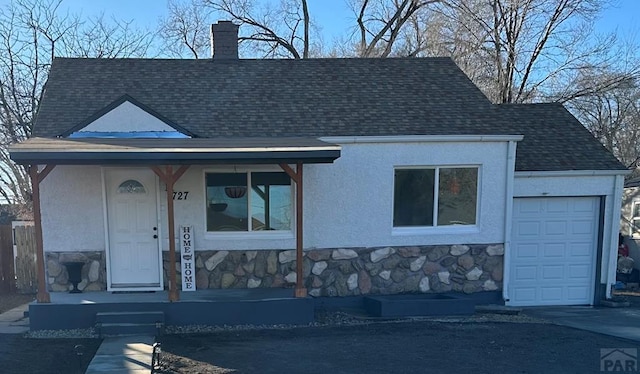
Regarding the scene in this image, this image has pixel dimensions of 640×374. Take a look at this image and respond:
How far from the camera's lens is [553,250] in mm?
9336

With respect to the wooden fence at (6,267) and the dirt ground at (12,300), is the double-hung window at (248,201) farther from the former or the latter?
the wooden fence at (6,267)

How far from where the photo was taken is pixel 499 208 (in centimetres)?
861

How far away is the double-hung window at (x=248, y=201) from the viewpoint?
26.7 feet

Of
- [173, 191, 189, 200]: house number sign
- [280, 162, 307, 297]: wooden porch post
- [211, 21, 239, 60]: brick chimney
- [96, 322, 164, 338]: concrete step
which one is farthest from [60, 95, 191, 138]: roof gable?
[96, 322, 164, 338]: concrete step

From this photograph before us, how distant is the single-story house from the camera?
779 centimetres

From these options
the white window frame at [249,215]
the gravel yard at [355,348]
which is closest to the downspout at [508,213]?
the gravel yard at [355,348]

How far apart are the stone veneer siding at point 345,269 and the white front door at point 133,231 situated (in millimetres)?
231

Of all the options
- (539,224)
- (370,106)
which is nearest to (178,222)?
(370,106)

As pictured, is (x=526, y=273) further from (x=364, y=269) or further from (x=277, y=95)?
(x=277, y=95)

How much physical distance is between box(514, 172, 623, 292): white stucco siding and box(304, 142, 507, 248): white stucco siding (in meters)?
1.24

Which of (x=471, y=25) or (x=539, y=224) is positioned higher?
(x=471, y=25)

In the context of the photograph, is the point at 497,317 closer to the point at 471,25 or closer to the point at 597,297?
the point at 597,297

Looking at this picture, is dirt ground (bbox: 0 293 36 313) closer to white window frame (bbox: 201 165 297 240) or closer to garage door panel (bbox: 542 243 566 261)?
white window frame (bbox: 201 165 297 240)

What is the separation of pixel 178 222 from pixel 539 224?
754cm
